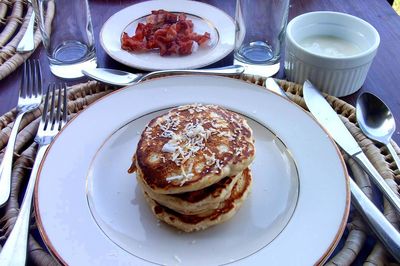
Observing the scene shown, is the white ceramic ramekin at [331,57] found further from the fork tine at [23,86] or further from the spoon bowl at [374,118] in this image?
the fork tine at [23,86]

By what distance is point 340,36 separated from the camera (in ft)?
4.72

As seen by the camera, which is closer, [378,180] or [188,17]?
[378,180]

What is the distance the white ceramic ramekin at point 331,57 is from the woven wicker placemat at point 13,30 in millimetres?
802

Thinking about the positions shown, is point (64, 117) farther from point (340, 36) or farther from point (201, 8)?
point (340, 36)

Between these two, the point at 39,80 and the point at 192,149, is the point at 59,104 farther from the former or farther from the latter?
the point at 192,149

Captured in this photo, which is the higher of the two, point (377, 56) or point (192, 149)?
point (192, 149)

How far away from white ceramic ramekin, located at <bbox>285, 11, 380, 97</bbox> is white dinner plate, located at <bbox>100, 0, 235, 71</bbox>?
0.22 metres

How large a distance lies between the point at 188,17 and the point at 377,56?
66cm

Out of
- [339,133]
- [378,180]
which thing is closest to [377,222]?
[378,180]

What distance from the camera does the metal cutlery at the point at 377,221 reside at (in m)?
0.87

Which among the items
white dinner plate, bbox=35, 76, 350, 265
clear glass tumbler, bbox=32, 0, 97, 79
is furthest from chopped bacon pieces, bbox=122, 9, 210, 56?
white dinner plate, bbox=35, 76, 350, 265

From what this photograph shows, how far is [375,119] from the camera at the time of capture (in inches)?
47.1

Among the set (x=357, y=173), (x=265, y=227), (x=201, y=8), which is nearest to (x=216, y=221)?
(x=265, y=227)

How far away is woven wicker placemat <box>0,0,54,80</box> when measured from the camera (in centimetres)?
141
